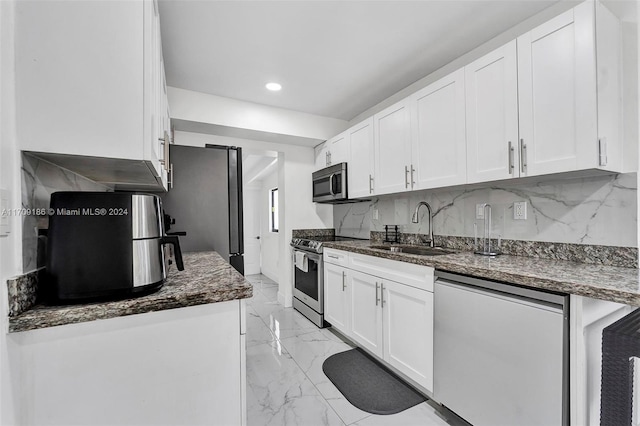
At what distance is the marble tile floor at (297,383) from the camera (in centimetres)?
167

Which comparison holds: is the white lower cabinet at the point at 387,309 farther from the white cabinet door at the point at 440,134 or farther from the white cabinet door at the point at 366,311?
the white cabinet door at the point at 440,134

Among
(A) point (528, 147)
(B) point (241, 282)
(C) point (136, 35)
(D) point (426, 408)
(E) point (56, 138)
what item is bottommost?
(D) point (426, 408)

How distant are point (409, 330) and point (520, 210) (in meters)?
1.09

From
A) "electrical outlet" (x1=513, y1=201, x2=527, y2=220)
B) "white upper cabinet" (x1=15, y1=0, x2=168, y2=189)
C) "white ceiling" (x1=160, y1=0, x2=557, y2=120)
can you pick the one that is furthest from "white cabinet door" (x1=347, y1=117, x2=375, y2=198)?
"white upper cabinet" (x1=15, y1=0, x2=168, y2=189)

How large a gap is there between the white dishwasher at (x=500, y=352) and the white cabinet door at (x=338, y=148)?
1955mm

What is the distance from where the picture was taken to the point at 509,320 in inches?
51.4

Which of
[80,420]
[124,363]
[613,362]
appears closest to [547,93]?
[613,362]

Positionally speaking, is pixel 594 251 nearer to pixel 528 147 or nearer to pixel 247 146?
pixel 528 147

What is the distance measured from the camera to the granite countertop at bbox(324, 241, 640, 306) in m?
1.03

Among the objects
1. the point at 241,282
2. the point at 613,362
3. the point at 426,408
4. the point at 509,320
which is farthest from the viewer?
the point at 426,408

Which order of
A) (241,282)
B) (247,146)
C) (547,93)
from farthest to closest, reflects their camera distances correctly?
(247,146) < (547,93) < (241,282)

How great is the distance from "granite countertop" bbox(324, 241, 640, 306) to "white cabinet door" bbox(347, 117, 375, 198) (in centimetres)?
124

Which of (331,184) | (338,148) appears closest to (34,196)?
(331,184)

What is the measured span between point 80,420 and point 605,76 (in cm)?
244
